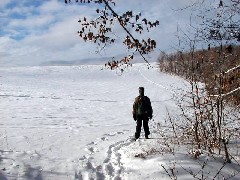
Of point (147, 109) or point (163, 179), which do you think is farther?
A: point (147, 109)

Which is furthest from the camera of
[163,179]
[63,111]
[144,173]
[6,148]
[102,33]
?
[63,111]

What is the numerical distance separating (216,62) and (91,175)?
169 inches

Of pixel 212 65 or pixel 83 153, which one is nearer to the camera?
pixel 212 65

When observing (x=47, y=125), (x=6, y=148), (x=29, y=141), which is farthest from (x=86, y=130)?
(x=6, y=148)

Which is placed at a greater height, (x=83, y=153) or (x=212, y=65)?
(x=212, y=65)

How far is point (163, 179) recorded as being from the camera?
8461mm

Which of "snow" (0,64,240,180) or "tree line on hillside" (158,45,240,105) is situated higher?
"tree line on hillside" (158,45,240,105)

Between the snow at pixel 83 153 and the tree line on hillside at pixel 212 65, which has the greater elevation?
the tree line on hillside at pixel 212 65

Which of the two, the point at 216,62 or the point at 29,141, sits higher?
the point at 216,62

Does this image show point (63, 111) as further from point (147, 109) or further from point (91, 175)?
point (91, 175)

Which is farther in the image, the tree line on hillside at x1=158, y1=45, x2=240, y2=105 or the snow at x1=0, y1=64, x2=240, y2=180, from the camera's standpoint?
the tree line on hillside at x1=158, y1=45, x2=240, y2=105

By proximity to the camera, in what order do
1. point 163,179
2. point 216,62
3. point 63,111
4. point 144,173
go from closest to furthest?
point 163,179, point 144,173, point 216,62, point 63,111

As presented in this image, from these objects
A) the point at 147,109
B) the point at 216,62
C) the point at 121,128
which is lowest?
the point at 121,128

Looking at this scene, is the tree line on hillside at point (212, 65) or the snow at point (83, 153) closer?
the snow at point (83, 153)
